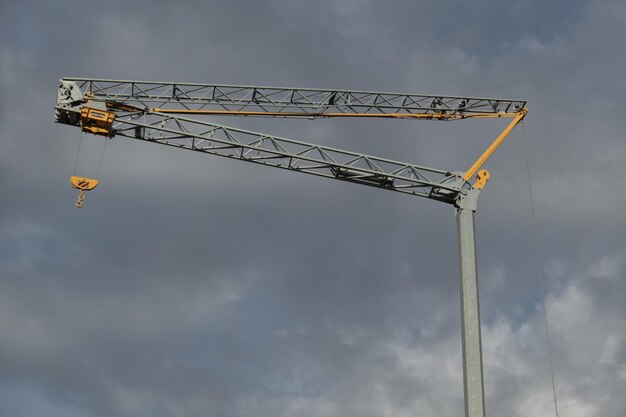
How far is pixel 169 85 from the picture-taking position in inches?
2608

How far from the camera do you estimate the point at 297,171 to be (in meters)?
61.8

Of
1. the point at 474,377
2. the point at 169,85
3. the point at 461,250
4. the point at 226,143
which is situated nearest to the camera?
the point at 474,377

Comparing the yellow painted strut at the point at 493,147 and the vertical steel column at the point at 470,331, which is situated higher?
the yellow painted strut at the point at 493,147

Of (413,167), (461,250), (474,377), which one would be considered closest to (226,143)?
(413,167)

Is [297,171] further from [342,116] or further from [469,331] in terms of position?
[469,331]

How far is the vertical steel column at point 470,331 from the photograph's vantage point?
5278cm

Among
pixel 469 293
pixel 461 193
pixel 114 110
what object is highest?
pixel 114 110

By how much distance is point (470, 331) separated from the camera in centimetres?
5447

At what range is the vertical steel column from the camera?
173ft

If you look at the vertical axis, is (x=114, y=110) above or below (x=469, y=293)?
above

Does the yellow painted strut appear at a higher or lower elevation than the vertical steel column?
higher

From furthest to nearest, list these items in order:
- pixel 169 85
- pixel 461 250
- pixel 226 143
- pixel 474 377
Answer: pixel 169 85, pixel 226 143, pixel 461 250, pixel 474 377

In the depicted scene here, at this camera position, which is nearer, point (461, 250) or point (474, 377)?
point (474, 377)

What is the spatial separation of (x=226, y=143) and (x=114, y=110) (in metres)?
8.64
